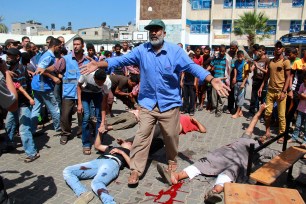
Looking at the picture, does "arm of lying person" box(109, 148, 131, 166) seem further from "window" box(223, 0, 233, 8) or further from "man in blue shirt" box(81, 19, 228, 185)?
"window" box(223, 0, 233, 8)

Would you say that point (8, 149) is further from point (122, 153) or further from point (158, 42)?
point (158, 42)

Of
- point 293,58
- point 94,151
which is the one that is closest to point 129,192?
point 94,151

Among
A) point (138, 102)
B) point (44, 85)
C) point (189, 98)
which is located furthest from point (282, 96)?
point (44, 85)

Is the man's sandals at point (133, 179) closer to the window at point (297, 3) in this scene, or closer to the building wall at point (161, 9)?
the building wall at point (161, 9)

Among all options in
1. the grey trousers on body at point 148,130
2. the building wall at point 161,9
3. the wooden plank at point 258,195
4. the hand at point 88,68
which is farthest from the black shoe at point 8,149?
the building wall at point 161,9

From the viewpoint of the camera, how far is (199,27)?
46.2 meters

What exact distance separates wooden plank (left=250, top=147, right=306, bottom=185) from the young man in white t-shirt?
2.75 metres

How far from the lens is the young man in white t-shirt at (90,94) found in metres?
4.73

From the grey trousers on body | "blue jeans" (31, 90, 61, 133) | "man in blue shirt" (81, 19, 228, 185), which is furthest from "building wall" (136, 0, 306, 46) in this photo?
the grey trousers on body

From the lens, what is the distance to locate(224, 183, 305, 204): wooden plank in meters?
2.51

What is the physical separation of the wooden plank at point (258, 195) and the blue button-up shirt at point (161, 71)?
62.2 inches

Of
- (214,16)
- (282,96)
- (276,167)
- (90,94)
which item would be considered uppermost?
(214,16)

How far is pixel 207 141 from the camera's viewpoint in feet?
19.9

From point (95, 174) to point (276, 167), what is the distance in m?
2.48
